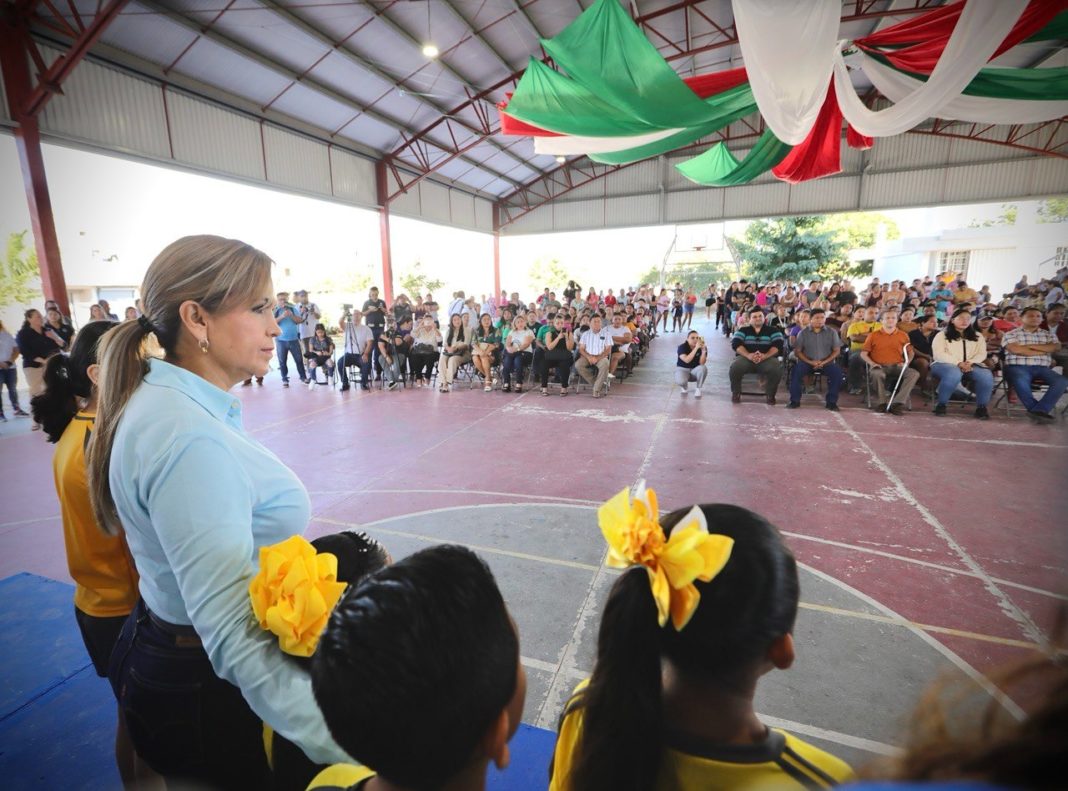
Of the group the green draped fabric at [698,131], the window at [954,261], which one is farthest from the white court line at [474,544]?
the window at [954,261]

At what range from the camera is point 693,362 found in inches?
271

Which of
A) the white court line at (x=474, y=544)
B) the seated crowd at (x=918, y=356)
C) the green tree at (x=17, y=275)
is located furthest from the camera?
the green tree at (x=17, y=275)

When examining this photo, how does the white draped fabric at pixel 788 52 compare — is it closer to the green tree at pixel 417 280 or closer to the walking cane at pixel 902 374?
the walking cane at pixel 902 374

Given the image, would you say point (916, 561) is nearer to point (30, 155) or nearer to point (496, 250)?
point (30, 155)

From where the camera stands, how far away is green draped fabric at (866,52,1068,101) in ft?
12.9

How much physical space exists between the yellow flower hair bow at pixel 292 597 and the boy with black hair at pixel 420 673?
3.0 inches

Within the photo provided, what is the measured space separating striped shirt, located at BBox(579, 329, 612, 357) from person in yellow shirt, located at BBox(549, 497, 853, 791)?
6.35 m

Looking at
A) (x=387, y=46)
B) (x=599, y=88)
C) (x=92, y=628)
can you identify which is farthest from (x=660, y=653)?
(x=387, y=46)

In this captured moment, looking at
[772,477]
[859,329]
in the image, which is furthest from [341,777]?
[859,329]

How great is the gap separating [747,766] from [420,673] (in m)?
0.56

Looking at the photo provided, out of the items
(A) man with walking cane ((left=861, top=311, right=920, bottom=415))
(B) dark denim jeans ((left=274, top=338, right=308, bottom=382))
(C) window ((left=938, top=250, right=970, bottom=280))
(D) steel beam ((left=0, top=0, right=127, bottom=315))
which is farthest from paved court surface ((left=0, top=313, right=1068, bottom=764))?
(C) window ((left=938, top=250, right=970, bottom=280))

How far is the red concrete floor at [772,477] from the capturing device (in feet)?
8.31

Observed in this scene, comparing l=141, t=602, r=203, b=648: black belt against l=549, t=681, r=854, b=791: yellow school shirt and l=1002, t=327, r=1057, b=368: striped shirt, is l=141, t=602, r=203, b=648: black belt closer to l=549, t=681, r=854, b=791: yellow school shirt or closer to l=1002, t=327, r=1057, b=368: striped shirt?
l=549, t=681, r=854, b=791: yellow school shirt

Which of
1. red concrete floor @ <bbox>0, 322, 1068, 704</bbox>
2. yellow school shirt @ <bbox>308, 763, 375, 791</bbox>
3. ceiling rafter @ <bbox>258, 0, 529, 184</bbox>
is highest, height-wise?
ceiling rafter @ <bbox>258, 0, 529, 184</bbox>
